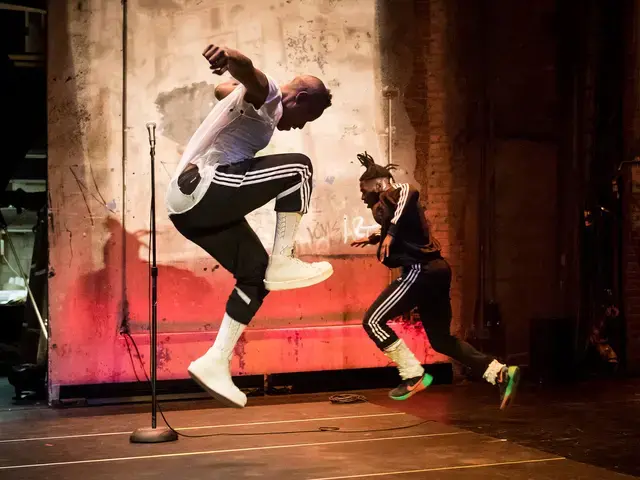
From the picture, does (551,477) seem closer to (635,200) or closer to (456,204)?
(456,204)

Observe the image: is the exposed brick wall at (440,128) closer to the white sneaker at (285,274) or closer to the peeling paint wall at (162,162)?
the peeling paint wall at (162,162)

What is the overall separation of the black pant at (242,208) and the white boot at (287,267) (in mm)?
31

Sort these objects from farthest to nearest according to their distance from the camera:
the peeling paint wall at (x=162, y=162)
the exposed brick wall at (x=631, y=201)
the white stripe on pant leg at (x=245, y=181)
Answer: the exposed brick wall at (x=631, y=201), the peeling paint wall at (x=162, y=162), the white stripe on pant leg at (x=245, y=181)

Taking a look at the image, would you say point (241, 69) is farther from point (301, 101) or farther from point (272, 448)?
point (272, 448)

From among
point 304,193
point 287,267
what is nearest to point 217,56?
point 304,193

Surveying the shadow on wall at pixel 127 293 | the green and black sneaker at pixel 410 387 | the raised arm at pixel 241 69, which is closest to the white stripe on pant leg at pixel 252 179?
the raised arm at pixel 241 69

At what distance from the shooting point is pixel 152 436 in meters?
6.50

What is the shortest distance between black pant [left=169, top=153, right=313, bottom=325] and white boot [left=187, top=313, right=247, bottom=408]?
0.22 feet

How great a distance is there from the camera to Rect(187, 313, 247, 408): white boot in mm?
3791

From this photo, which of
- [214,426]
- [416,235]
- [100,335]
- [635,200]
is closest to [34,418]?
[100,335]

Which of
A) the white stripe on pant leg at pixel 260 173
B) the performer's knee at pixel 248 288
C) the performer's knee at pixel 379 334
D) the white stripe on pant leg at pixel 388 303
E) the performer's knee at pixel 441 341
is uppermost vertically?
the white stripe on pant leg at pixel 260 173

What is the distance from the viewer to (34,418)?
25.5ft

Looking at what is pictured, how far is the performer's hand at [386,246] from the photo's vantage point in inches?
205

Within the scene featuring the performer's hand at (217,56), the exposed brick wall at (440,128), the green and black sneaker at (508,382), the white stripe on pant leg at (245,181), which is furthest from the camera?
the exposed brick wall at (440,128)
